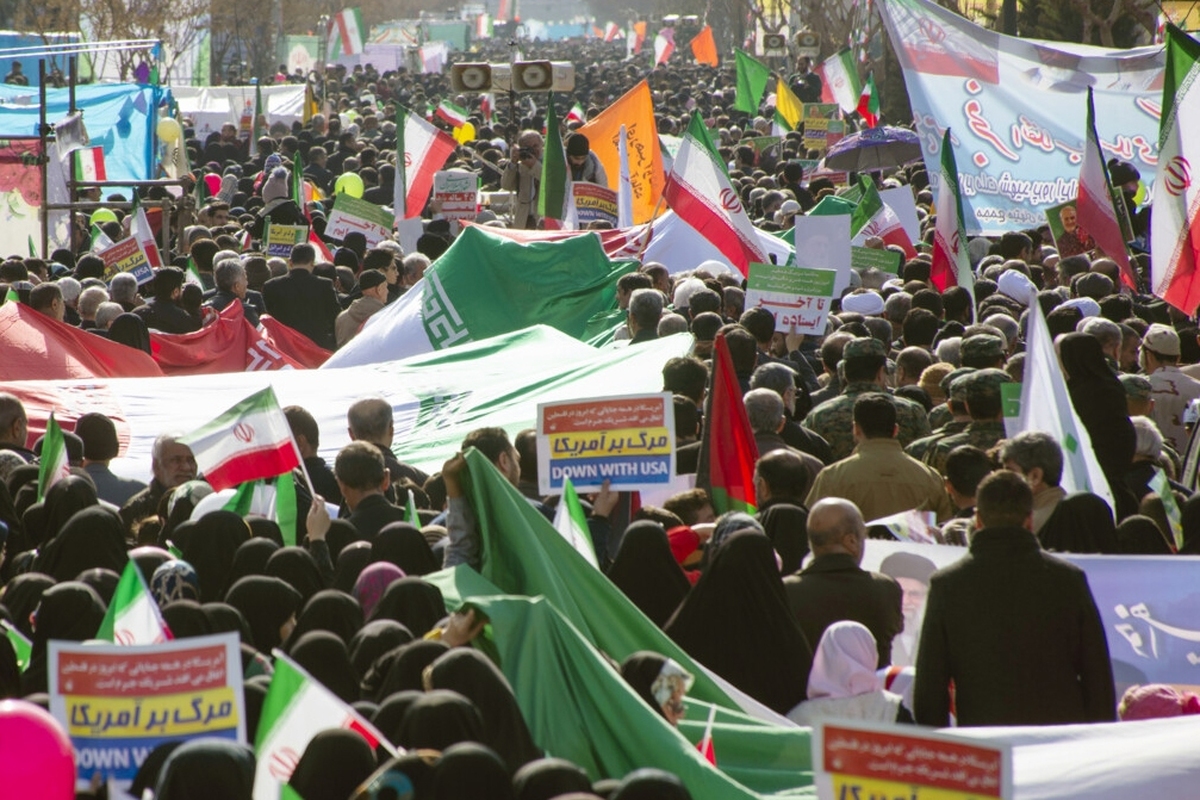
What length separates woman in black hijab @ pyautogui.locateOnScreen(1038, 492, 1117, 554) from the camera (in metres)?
5.06

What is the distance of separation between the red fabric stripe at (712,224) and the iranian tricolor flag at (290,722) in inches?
342

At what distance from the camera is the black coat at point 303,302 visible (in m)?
11.1

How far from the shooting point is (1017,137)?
44.0ft

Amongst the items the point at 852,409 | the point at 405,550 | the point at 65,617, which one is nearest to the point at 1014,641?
the point at 405,550

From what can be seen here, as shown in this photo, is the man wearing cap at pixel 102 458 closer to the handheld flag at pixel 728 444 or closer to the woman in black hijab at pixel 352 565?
the woman in black hijab at pixel 352 565

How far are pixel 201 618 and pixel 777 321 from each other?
5278 mm

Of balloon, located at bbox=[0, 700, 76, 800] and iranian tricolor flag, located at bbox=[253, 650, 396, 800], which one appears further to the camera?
iranian tricolor flag, located at bbox=[253, 650, 396, 800]

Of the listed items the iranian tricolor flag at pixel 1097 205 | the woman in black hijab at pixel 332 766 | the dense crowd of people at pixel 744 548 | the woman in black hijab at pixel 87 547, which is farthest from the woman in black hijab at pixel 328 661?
the iranian tricolor flag at pixel 1097 205

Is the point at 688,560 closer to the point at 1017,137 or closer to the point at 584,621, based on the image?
the point at 584,621

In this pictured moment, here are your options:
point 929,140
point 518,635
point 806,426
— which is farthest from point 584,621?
point 929,140

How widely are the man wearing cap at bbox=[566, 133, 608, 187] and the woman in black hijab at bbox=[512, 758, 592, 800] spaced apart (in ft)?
39.4

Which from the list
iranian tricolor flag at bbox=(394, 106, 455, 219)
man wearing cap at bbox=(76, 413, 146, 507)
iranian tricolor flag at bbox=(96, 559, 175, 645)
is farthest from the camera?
iranian tricolor flag at bbox=(394, 106, 455, 219)

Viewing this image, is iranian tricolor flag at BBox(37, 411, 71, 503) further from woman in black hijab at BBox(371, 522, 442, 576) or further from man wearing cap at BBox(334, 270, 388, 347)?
man wearing cap at BBox(334, 270, 388, 347)

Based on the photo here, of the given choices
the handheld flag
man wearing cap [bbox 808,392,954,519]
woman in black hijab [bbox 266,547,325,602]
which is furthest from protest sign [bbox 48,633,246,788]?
man wearing cap [bbox 808,392,954,519]
